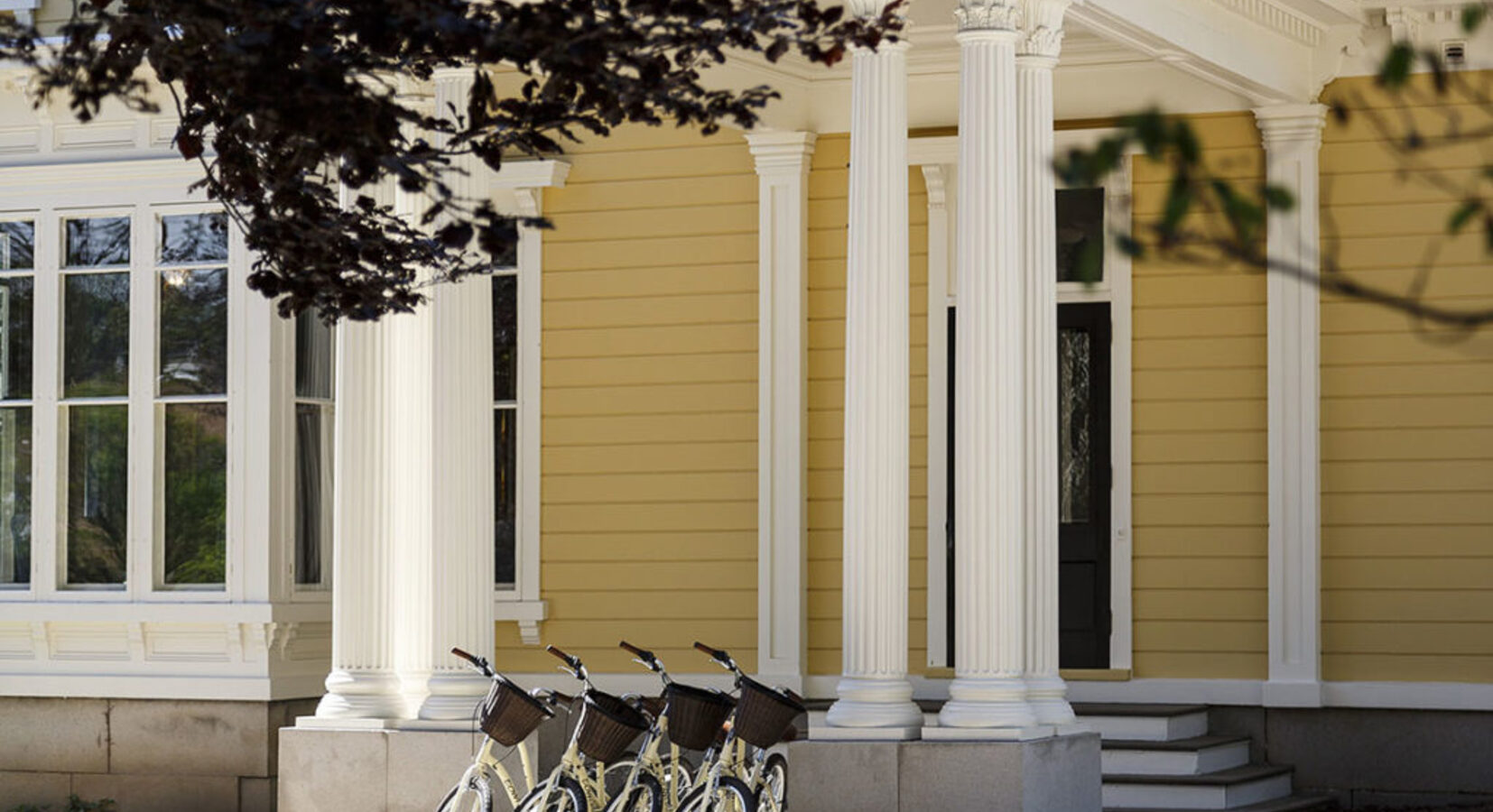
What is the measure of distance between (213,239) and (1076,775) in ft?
21.5

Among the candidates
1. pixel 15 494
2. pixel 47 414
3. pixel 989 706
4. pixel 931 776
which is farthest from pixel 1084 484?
pixel 15 494

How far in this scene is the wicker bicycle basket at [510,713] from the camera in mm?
9352

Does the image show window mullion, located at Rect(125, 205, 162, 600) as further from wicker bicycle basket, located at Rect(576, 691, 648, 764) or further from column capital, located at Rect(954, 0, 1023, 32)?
column capital, located at Rect(954, 0, 1023, 32)

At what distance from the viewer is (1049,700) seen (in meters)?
10.3

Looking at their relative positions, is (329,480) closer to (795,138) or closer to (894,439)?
(795,138)

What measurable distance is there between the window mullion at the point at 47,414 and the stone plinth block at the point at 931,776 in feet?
19.6

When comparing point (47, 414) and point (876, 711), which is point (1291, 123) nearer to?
point (876, 711)

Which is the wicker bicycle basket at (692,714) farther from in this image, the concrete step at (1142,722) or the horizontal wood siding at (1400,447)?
the horizontal wood siding at (1400,447)

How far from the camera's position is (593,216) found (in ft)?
44.9

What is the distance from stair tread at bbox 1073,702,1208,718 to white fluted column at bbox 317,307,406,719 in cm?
390

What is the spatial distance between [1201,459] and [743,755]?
4.42 m

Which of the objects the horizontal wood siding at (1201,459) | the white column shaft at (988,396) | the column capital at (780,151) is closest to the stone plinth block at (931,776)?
the white column shaft at (988,396)

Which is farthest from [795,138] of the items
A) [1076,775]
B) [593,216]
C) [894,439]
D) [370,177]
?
[370,177]

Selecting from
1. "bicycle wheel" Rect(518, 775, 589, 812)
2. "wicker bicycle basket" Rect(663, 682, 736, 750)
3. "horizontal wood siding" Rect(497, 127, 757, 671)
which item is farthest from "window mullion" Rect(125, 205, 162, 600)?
"wicker bicycle basket" Rect(663, 682, 736, 750)
